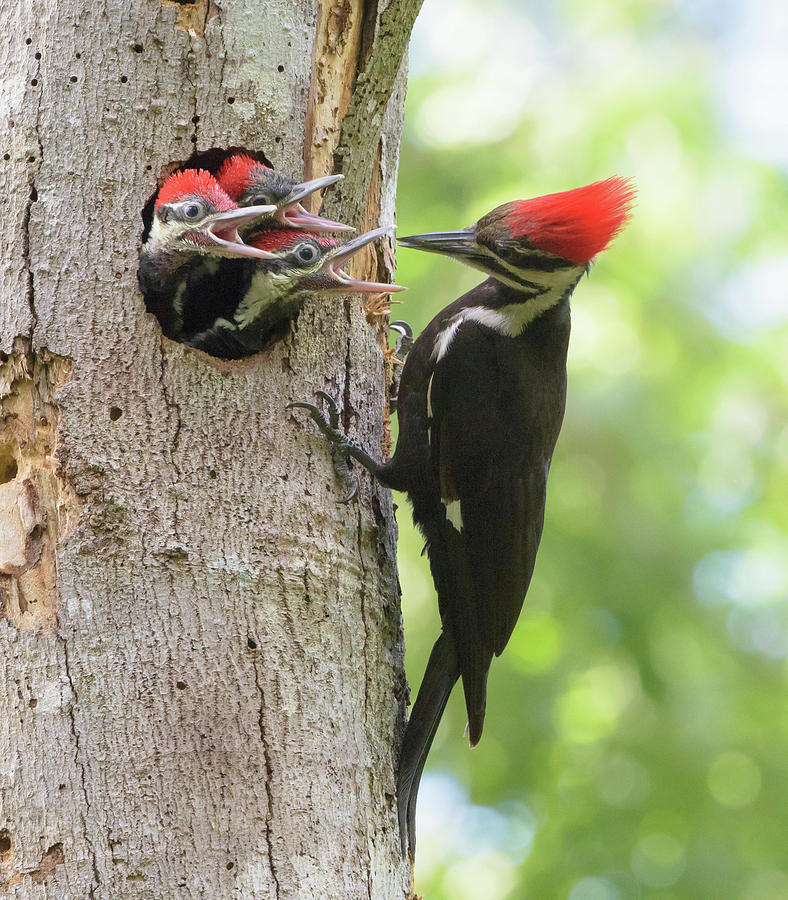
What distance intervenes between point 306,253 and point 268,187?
0.17 metres

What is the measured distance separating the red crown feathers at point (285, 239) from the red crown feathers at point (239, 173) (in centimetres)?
16

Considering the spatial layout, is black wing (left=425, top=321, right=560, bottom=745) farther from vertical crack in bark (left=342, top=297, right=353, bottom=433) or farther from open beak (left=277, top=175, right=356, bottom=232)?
open beak (left=277, top=175, right=356, bottom=232)

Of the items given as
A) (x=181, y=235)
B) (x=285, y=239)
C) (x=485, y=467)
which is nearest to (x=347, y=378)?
(x=285, y=239)

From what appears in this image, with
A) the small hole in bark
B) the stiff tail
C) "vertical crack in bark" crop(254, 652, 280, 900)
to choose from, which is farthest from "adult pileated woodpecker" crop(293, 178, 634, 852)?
the small hole in bark

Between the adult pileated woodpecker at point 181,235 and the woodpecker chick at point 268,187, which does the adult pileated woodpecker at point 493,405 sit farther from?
the adult pileated woodpecker at point 181,235

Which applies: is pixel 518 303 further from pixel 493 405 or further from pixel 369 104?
pixel 369 104

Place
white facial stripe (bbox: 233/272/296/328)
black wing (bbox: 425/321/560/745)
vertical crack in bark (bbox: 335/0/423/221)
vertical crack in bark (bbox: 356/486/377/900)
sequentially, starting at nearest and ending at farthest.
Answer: vertical crack in bark (bbox: 356/486/377/900) → vertical crack in bark (bbox: 335/0/423/221) → white facial stripe (bbox: 233/272/296/328) → black wing (bbox: 425/321/560/745)

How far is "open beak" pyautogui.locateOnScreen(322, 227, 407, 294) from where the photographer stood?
2.55 meters

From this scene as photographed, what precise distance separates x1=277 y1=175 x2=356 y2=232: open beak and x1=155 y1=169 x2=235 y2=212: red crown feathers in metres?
0.16

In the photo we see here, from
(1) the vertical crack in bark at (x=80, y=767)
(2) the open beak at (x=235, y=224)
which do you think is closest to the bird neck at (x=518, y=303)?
(2) the open beak at (x=235, y=224)

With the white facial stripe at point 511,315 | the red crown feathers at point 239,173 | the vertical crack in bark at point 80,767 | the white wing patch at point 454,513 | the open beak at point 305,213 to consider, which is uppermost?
the white facial stripe at point 511,315

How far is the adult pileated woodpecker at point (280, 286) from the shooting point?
8.37 feet

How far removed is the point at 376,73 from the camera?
7.97 ft

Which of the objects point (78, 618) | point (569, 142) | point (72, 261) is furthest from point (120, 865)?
point (569, 142)
